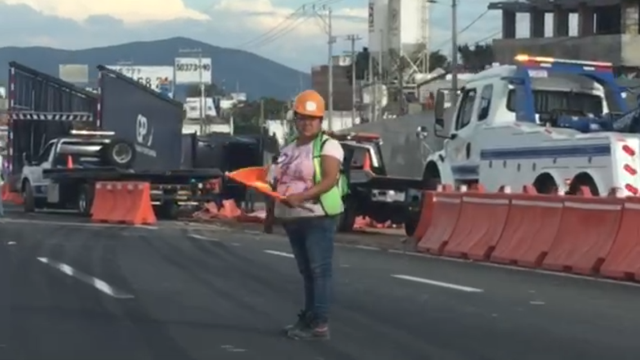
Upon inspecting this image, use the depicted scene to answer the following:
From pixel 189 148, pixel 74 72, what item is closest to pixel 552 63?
pixel 189 148

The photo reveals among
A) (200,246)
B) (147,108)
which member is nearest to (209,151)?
(147,108)

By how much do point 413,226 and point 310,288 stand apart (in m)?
15.8

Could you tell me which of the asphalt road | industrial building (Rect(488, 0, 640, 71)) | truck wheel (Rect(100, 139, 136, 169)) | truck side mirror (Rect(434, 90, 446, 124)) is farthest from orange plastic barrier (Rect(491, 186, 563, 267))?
industrial building (Rect(488, 0, 640, 71))

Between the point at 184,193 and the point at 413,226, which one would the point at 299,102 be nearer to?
the point at 413,226

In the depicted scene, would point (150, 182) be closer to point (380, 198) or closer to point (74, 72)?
point (380, 198)

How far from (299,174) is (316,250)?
0.57 m

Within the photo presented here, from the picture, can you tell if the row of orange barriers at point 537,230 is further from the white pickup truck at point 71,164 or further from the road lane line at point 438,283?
the white pickup truck at point 71,164

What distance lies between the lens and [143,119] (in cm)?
3228

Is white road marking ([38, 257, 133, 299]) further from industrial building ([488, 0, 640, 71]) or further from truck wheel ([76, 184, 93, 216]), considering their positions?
industrial building ([488, 0, 640, 71])

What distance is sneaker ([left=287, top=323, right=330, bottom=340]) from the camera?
10391 millimetres

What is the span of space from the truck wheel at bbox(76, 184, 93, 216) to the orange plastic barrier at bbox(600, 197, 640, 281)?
1822 cm

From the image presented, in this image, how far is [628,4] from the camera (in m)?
76.0

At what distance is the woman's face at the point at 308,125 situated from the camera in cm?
1016

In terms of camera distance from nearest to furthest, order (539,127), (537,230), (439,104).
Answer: (537,230)
(539,127)
(439,104)
